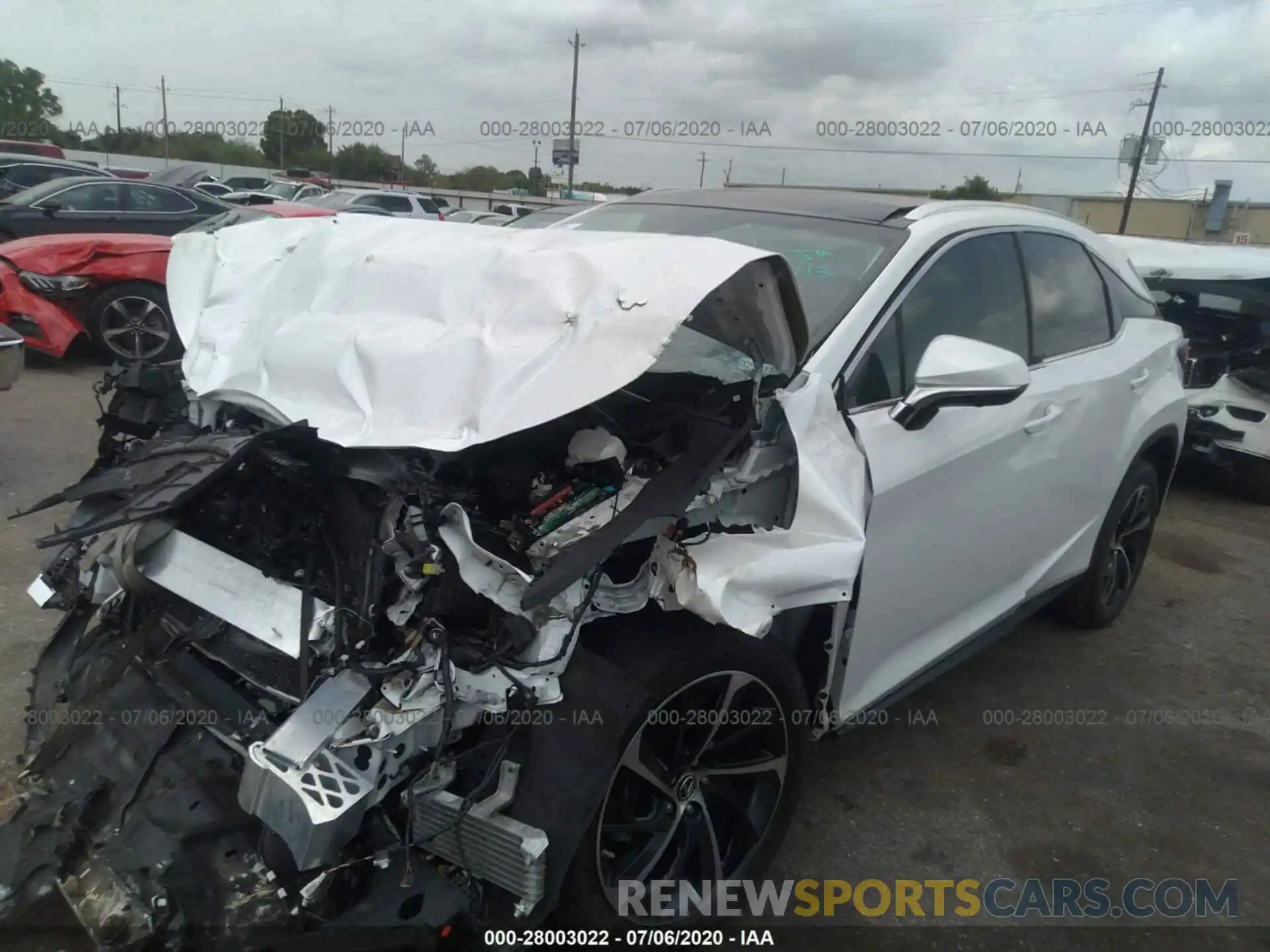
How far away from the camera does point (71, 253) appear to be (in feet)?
23.4

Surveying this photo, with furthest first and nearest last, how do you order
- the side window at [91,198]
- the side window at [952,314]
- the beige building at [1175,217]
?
the beige building at [1175,217] → the side window at [91,198] → the side window at [952,314]

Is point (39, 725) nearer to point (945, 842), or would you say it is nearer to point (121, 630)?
point (121, 630)

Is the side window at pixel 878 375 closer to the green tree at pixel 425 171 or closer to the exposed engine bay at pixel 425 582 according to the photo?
the exposed engine bay at pixel 425 582

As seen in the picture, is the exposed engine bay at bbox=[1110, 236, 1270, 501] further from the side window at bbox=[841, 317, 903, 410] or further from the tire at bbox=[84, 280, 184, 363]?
the tire at bbox=[84, 280, 184, 363]

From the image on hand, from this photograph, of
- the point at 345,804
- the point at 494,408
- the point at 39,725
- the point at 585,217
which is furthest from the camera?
the point at 585,217

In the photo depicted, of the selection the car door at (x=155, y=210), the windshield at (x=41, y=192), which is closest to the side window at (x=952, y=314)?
the car door at (x=155, y=210)

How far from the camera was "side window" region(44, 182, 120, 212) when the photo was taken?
11133mm

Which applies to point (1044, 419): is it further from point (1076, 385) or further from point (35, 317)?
point (35, 317)

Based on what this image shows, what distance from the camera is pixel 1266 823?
316 cm

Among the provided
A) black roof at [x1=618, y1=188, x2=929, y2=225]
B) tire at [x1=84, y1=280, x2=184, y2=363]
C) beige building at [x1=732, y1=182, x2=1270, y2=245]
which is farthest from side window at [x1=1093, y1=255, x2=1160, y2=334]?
beige building at [x1=732, y1=182, x2=1270, y2=245]

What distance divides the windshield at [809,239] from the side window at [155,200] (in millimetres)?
9907

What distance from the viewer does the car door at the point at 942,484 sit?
2539 millimetres

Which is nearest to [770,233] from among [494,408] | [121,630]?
[494,408]

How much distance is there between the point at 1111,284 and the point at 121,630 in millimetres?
4030
